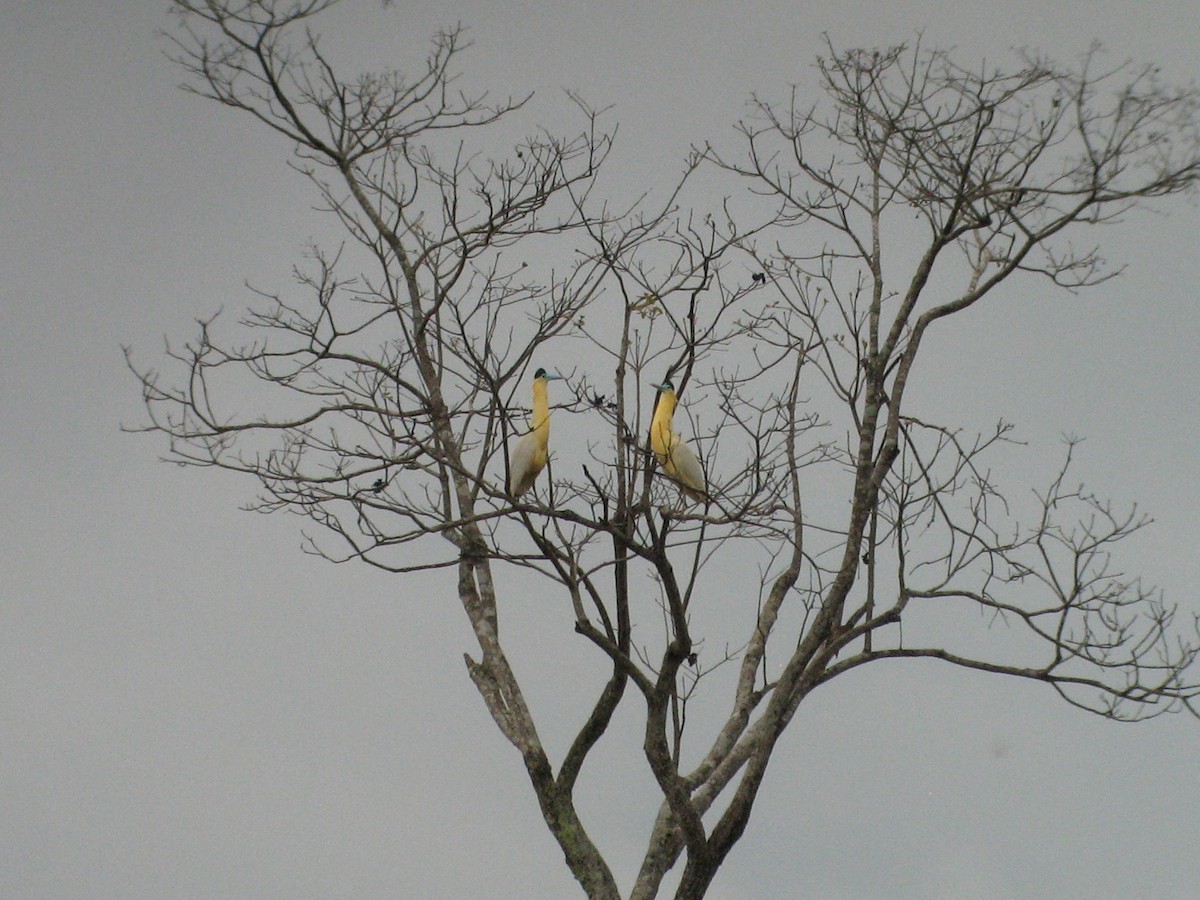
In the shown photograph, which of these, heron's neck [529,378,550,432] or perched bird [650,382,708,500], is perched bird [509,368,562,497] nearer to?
heron's neck [529,378,550,432]

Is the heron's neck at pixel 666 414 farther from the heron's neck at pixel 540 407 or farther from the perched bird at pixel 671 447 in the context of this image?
the heron's neck at pixel 540 407

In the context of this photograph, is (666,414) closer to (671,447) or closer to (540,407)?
(671,447)

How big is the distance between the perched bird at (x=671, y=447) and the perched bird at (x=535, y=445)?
0.84m

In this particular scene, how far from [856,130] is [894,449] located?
207 centimetres

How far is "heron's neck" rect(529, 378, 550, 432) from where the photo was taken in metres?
9.28

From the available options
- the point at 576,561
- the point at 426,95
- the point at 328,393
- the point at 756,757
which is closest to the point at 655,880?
the point at 756,757

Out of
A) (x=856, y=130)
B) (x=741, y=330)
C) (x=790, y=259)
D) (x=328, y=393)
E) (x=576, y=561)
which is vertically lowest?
(x=576, y=561)

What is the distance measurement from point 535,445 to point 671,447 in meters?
1.16

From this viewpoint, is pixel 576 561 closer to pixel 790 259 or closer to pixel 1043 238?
pixel 790 259

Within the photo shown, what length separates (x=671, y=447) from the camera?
28.3ft

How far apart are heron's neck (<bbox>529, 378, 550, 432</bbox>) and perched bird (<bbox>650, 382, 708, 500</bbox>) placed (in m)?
0.85

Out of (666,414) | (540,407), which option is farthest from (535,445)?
(666,414)

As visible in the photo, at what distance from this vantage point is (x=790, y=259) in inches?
353

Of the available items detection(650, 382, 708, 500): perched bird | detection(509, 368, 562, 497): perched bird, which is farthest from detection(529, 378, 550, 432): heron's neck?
detection(650, 382, 708, 500): perched bird
